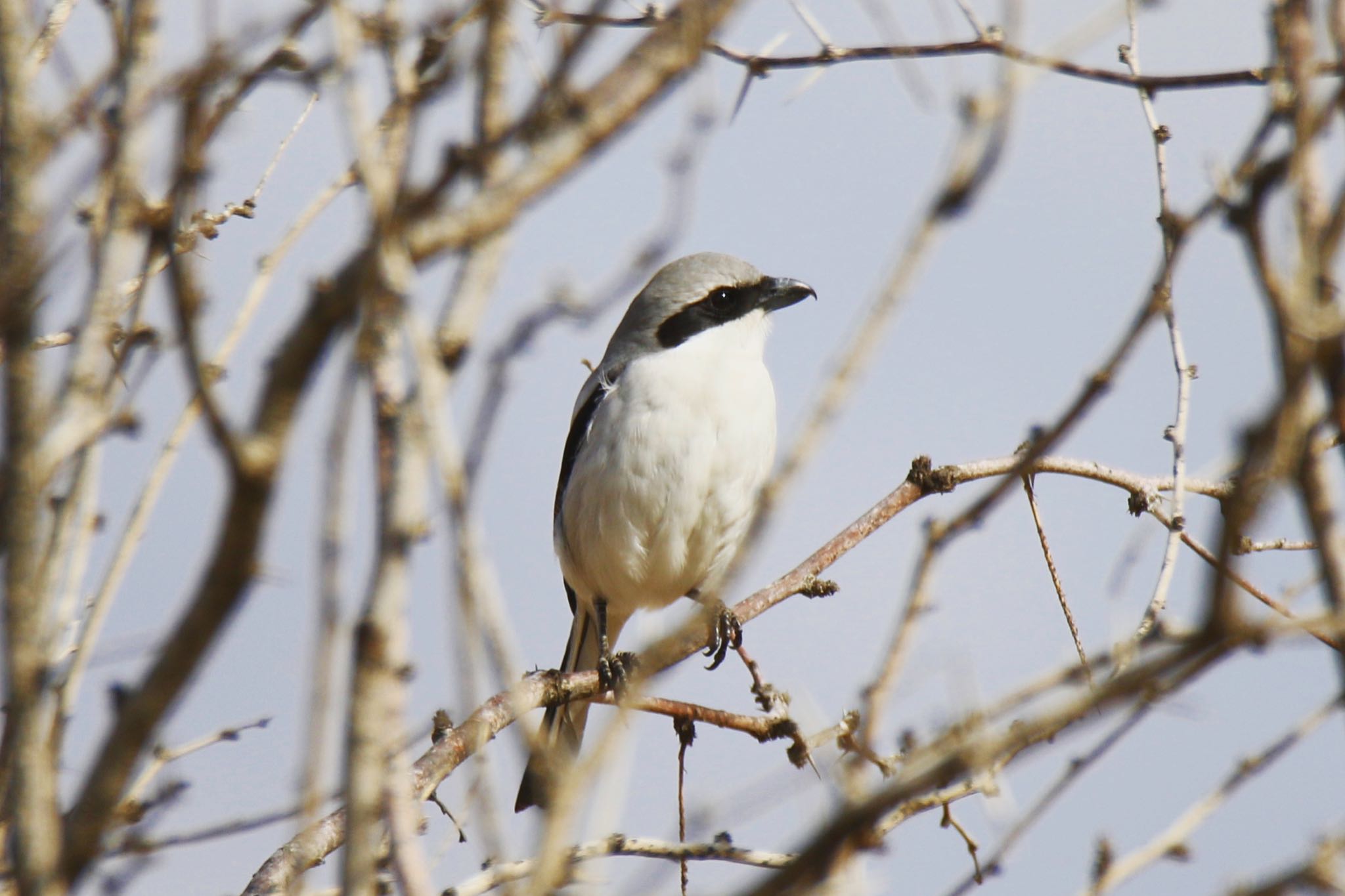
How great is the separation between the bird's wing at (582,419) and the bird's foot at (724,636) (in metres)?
0.92

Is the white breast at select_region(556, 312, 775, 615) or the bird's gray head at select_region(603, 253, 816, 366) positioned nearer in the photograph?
the white breast at select_region(556, 312, 775, 615)

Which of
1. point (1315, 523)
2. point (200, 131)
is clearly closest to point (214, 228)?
point (200, 131)

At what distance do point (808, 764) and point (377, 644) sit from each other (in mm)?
1470

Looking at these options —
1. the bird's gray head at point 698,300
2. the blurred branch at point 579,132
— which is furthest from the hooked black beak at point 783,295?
the blurred branch at point 579,132

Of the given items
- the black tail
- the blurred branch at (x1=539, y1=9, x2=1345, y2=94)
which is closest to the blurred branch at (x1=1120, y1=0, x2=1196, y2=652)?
the blurred branch at (x1=539, y1=9, x2=1345, y2=94)

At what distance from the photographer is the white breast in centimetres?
536

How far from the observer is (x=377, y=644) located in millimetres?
1335

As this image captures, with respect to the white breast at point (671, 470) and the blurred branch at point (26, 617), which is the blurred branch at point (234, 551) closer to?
the blurred branch at point (26, 617)

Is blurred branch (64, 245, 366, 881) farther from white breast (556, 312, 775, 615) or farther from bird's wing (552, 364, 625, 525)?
bird's wing (552, 364, 625, 525)

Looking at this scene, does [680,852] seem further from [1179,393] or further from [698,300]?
[698,300]

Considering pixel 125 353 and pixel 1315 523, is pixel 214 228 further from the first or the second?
pixel 1315 523

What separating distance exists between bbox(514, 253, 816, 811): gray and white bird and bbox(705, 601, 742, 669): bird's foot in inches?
0.6

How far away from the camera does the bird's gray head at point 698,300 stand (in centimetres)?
601

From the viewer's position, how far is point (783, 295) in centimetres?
611
